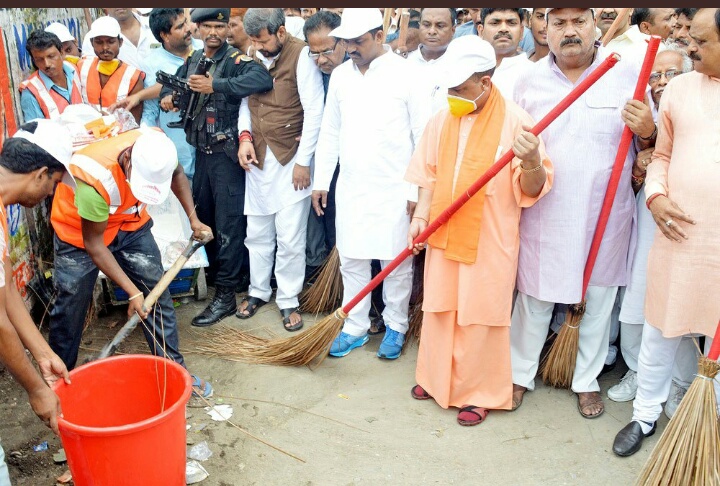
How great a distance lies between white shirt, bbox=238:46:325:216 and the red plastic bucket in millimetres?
1829

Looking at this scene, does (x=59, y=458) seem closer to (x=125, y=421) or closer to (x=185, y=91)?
(x=125, y=421)

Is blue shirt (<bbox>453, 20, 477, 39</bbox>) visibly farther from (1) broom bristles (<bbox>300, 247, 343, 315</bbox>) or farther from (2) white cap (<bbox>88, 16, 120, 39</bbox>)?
(2) white cap (<bbox>88, 16, 120, 39</bbox>)

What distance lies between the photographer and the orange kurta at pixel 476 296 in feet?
11.5

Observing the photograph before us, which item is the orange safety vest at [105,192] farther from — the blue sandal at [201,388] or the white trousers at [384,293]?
the white trousers at [384,293]

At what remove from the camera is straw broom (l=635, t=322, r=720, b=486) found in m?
2.80

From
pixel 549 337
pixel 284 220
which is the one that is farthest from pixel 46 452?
pixel 549 337

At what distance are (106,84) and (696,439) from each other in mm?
4568

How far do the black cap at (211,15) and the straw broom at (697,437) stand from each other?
3495mm

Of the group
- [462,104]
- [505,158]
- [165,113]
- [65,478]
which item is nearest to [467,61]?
[462,104]

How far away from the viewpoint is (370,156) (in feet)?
13.8

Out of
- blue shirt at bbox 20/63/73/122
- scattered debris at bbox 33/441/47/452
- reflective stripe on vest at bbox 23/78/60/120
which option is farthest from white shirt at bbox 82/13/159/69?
scattered debris at bbox 33/441/47/452

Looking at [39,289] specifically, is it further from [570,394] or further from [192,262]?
[570,394]

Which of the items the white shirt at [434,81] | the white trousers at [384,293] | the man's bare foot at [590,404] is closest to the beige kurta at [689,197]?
the man's bare foot at [590,404]

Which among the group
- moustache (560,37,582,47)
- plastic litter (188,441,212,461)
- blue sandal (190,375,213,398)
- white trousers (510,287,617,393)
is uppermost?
moustache (560,37,582,47)
